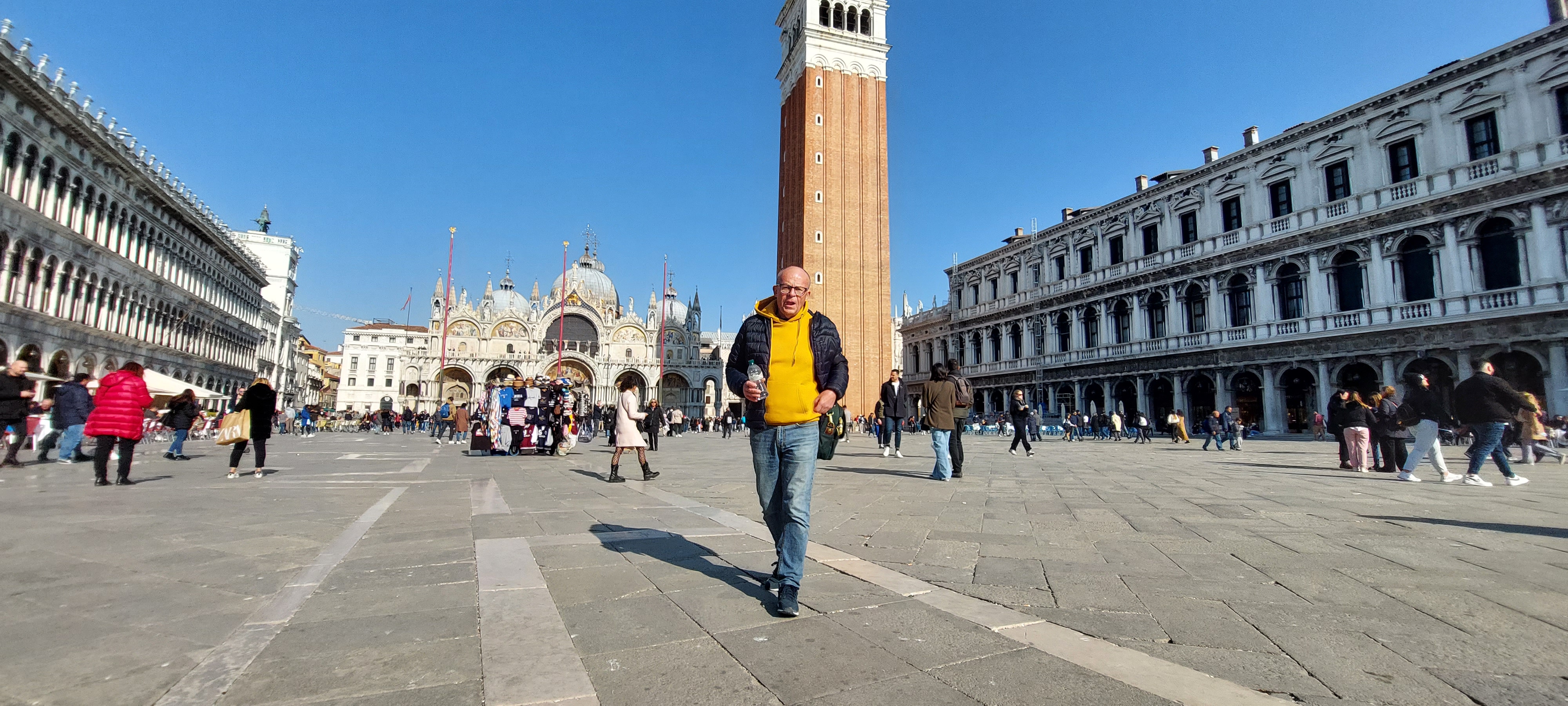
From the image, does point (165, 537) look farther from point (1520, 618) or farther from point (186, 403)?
point (186, 403)

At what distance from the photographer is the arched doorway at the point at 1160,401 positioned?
2697cm

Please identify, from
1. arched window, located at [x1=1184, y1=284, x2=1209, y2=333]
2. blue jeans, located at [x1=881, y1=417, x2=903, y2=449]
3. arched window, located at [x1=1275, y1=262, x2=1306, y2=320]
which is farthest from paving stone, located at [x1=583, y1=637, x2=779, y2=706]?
arched window, located at [x1=1184, y1=284, x2=1209, y2=333]

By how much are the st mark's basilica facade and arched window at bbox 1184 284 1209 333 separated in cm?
3529

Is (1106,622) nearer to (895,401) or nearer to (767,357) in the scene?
(767,357)

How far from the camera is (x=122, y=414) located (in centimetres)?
754

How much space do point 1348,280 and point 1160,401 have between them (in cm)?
771

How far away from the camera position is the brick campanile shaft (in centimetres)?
3719

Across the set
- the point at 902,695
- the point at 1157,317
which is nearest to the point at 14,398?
the point at 902,695

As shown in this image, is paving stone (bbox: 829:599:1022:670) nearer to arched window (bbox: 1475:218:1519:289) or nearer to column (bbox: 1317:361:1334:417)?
arched window (bbox: 1475:218:1519:289)

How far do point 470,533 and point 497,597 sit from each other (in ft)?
5.72

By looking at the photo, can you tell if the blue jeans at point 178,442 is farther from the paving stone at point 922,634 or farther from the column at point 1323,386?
the column at point 1323,386

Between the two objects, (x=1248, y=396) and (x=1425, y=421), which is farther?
(x=1248, y=396)

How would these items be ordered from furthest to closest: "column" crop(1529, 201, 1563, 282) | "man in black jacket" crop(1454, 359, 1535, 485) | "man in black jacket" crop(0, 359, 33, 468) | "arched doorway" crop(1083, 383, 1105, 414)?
"arched doorway" crop(1083, 383, 1105, 414) → "column" crop(1529, 201, 1563, 282) → "man in black jacket" crop(0, 359, 33, 468) → "man in black jacket" crop(1454, 359, 1535, 485)

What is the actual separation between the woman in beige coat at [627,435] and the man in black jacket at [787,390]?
4996 millimetres
